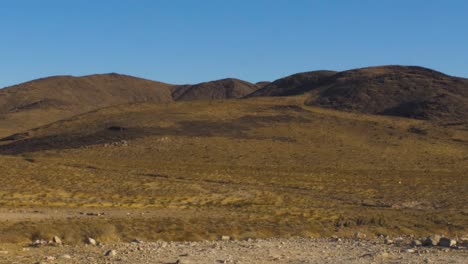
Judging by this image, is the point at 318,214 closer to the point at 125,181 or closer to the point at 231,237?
the point at 231,237

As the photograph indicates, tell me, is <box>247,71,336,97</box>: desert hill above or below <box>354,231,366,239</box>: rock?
above

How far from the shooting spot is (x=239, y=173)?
161ft

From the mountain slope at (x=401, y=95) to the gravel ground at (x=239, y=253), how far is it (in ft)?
353

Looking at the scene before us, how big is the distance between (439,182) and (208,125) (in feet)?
139

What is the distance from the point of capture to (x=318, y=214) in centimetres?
2589

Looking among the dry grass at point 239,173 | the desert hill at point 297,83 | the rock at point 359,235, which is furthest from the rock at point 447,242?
the desert hill at point 297,83

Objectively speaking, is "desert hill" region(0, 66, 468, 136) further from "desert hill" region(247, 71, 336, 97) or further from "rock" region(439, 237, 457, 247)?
"rock" region(439, 237, 457, 247)

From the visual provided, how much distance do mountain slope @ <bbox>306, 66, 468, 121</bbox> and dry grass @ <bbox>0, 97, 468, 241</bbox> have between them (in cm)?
2758

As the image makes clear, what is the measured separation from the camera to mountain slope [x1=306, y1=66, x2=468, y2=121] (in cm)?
12538

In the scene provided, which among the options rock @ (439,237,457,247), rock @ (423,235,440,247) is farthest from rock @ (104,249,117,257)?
rock @ (439,237,457,247)

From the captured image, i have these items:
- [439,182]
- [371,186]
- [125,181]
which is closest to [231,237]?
[125,181]

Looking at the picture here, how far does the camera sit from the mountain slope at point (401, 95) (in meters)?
125

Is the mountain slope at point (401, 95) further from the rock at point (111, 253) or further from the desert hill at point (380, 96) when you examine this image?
the rock at point (111, 253)

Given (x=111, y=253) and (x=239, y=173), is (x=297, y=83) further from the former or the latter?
(x=111, y=253)
